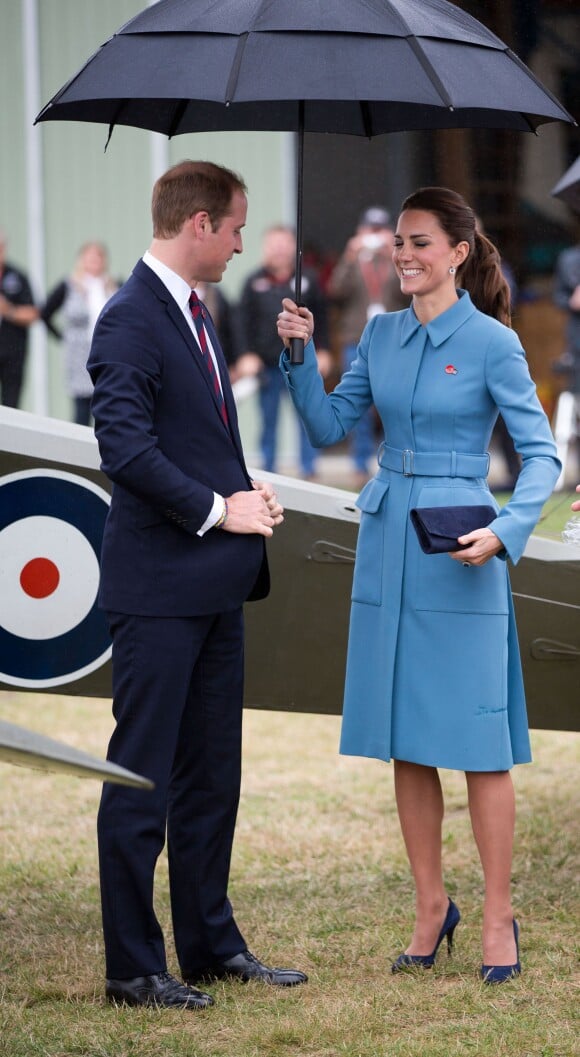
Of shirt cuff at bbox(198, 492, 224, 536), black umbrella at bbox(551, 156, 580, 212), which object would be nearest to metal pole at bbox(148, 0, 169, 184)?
black umbrella at bbox(551, 156, 580, 212)

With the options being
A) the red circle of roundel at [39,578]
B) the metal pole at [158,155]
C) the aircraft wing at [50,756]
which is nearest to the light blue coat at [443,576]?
the red circle of roundel at [39,578]

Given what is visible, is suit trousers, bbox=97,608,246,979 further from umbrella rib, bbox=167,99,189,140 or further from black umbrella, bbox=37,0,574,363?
umbrella rib, bbox=167,99,189,140

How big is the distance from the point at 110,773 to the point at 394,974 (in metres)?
1.74

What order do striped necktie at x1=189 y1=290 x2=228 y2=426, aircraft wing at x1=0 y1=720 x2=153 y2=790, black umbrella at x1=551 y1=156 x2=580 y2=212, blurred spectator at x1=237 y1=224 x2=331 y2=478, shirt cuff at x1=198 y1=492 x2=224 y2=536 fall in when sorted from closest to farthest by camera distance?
1. aircraft wing at x1=0 y1=720 x2=153 y2=790
2. shirt cuff at x1=198 y1=492 x2=224 y2=536
3. striped necktie at x1=189 y1=290 x2=228 y2=426
4. black umbrella at x1=551 y1=156 x2=580 y2=212
5. blurred spectator at x1=237 y1=224 x2=331 y2=478

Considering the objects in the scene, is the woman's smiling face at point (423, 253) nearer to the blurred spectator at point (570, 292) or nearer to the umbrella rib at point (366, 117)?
the umbrella rib at point (366, 117)

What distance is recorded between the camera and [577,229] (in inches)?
386

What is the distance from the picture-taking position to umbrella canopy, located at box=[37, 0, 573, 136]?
279 cm

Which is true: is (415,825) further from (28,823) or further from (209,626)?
(28,823)

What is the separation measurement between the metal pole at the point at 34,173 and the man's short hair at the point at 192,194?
920 cm

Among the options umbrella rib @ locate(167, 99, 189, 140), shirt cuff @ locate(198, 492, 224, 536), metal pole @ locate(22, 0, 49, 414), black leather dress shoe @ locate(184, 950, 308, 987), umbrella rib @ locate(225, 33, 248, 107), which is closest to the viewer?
umbrella rib @ locate(225, 33, 248, 107)

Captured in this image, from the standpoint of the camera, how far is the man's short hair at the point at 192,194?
9.43ft

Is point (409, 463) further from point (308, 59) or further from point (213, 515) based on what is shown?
point (308, 59)

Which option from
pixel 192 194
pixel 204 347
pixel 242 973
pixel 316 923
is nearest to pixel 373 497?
pixel 204 347

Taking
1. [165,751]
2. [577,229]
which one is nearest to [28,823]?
[165,751]
